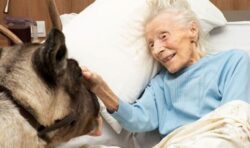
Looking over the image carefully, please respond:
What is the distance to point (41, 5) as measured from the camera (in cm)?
377

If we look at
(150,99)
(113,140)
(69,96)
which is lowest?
(113,140)

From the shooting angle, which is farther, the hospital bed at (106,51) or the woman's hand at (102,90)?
the hospital bed at (106,51)

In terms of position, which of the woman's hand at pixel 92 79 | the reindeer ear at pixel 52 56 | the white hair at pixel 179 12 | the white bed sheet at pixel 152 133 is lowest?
the white bed sheet at pixel 152 133

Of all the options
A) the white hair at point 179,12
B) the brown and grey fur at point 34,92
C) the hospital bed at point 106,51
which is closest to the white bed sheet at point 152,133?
the hospital bed at point 106,51

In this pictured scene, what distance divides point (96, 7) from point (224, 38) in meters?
0.65

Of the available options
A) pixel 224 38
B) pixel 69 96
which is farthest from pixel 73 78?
pixel 224 38

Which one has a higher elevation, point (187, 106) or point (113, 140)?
point (187, 106)

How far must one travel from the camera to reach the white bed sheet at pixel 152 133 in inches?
71.8

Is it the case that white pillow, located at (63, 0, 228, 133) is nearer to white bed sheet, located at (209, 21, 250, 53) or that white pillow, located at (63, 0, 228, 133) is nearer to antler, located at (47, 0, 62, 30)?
white bed sheet, located at (209, 21, 250, 53)

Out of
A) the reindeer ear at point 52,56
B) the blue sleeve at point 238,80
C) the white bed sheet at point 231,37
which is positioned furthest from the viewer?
the white bed sheet at point 231,37

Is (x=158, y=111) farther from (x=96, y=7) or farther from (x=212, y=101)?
(x=96, y=7)

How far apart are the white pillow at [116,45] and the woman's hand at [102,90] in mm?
89

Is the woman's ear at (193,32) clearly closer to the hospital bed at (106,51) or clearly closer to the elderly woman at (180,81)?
the elderly woman at (180,81)

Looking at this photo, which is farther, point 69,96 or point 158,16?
point 158,16
